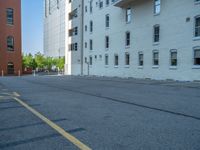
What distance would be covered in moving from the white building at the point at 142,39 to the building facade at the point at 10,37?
1215 centimetres

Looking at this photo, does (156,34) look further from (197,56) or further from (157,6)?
(197,56)

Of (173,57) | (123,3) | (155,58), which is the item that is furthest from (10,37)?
(173,57)

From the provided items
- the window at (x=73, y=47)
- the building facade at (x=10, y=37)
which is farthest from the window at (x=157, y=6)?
the building facade at (x=10, y=37)

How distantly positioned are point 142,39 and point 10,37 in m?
29.6

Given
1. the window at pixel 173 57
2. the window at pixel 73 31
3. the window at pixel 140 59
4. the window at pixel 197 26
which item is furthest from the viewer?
the window at pixel 73 31

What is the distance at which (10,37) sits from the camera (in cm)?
5441

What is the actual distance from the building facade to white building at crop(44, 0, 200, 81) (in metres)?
A: 12.2

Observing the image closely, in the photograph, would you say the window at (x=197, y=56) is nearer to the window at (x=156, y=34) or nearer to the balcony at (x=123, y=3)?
the window at (x=156, y=34)

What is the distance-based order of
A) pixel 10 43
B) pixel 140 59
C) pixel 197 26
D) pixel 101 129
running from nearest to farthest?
pixel 101 129 → pixel 197 26 → pixel 140 59 → pixel 10 43

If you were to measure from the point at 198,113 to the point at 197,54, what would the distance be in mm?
18997

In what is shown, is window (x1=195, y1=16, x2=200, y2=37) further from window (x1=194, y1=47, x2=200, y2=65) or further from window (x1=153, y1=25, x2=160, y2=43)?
window (x1=153, y1=25, x2=160, y2=43)

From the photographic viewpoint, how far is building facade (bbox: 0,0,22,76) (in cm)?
5347

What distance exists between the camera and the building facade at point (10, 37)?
53.5 metres

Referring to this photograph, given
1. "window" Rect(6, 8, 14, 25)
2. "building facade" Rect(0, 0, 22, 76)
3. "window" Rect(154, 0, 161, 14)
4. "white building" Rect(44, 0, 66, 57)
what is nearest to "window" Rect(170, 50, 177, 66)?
"window" Rect(154, 0, 161, 14)
